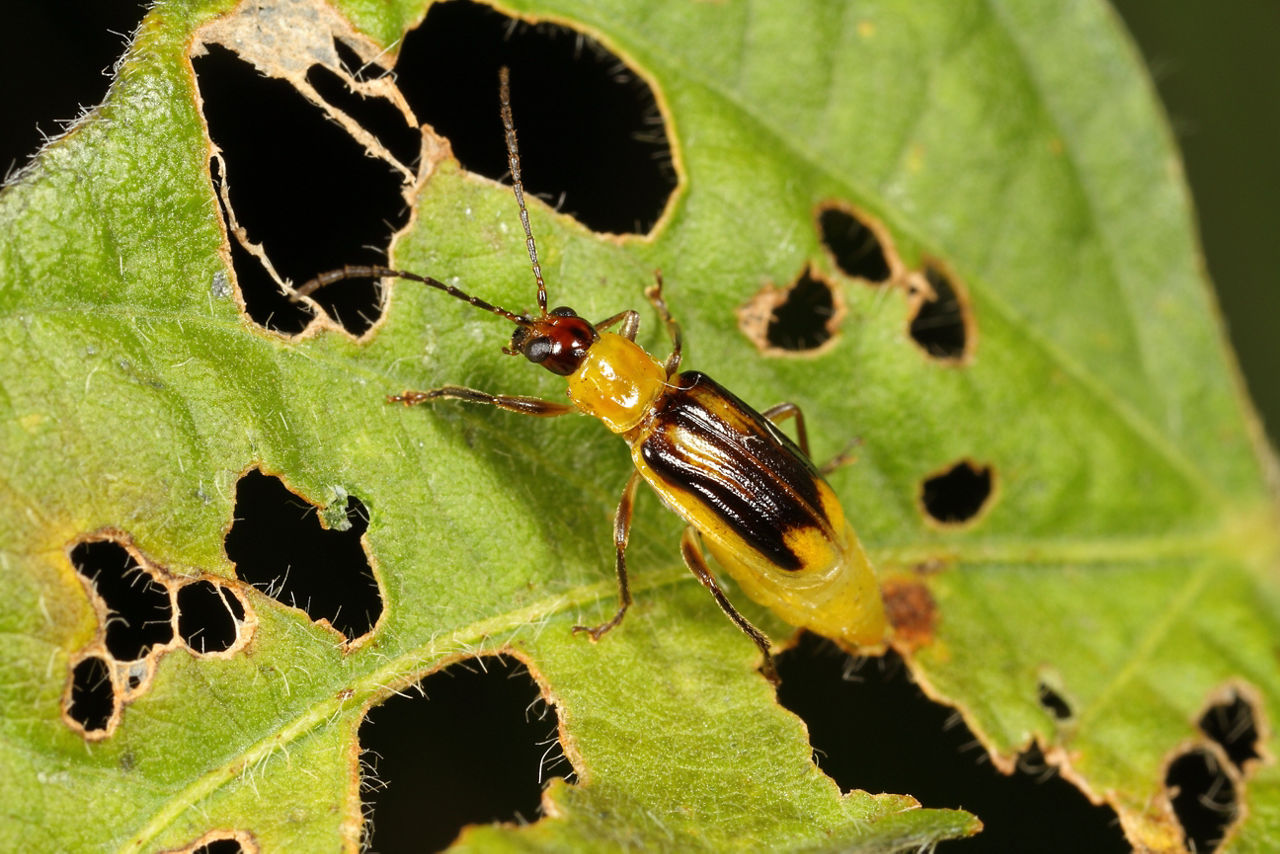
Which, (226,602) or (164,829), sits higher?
(226,602)

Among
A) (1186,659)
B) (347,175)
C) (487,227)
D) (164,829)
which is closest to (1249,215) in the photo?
(1186,659)

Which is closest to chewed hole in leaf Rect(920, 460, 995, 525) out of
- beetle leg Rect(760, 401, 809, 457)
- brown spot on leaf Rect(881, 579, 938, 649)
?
brown spot on leaf Rect(881, 579, 938, 649)

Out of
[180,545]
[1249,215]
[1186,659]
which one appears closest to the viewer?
[180,545]

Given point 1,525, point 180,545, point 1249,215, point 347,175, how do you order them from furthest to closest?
1. point 1249,215
2. point 347,175
3. point 180,545
4. point 1,525

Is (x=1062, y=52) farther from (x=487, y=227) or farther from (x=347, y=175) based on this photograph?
(x=347, y=175)

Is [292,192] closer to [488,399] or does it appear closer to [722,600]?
[488,399]

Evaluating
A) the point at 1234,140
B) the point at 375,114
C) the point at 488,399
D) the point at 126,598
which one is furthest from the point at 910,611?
the point at 1234,140

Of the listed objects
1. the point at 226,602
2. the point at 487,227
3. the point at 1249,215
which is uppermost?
the point at 1249,215
